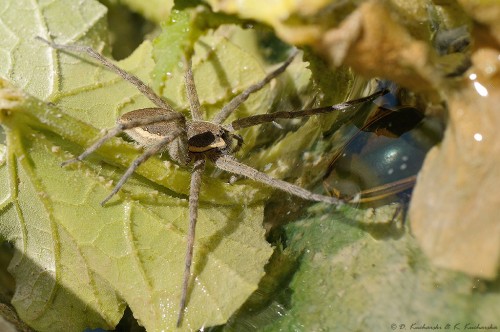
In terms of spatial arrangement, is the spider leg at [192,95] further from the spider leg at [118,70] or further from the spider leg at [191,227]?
the spider leg at [191,227]

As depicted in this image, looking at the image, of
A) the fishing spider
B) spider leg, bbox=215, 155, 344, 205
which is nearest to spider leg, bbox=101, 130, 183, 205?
the fishing spider

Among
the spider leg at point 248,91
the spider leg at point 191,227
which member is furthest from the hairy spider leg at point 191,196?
the spider leg at point 248,91

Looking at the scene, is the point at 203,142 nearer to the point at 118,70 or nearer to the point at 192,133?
the point at 192,133

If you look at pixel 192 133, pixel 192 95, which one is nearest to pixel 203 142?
pixel 192 133

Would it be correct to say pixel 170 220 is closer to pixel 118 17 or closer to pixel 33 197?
pixel 33 197

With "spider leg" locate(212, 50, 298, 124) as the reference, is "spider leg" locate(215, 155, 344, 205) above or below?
below

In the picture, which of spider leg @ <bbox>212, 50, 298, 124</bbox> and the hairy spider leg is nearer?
the hairy spider leg

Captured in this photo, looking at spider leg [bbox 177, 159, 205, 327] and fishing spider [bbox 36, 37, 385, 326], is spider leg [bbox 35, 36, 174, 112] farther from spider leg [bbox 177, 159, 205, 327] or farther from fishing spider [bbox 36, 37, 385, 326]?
spider leg [bbox 177, 159, 205, 327]

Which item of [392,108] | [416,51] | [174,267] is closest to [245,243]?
[174,267]
